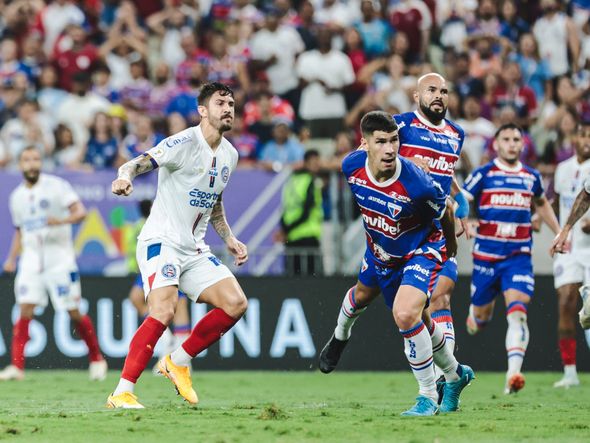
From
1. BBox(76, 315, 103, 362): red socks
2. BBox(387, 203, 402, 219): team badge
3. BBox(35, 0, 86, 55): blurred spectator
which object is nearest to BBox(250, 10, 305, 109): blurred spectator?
BBox(35, 0, 86, 55): blurred spectator

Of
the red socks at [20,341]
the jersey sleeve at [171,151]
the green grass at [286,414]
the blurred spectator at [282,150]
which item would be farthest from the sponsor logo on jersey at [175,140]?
the blurred spectator at [282,150]

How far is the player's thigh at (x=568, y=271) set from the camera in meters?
13.8

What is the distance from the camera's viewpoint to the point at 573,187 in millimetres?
13766

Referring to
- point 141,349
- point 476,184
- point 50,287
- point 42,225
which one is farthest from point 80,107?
point 141,349

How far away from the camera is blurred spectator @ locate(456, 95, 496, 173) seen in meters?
17.5

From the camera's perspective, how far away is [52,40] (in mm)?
21594

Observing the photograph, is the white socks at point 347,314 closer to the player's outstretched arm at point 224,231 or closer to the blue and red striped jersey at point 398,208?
the blue and red striped jersey at point 398,208

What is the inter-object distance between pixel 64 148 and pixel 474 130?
20.4ft

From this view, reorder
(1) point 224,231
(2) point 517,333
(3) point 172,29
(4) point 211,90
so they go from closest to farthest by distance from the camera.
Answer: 1. (4) point 211,90
2. (1) point 224,231
3. (2) point 517,333
4. (3) point 172,29

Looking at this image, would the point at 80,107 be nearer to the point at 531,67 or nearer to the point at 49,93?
the point at 49,93

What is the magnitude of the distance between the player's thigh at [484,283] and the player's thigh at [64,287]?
4.87 m

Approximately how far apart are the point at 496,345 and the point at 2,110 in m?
8.91

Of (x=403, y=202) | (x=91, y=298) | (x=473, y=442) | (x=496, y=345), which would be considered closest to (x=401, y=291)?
(x=403, y=202)

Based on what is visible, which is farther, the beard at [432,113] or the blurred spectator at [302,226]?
the blurred spectator at [302,226]
